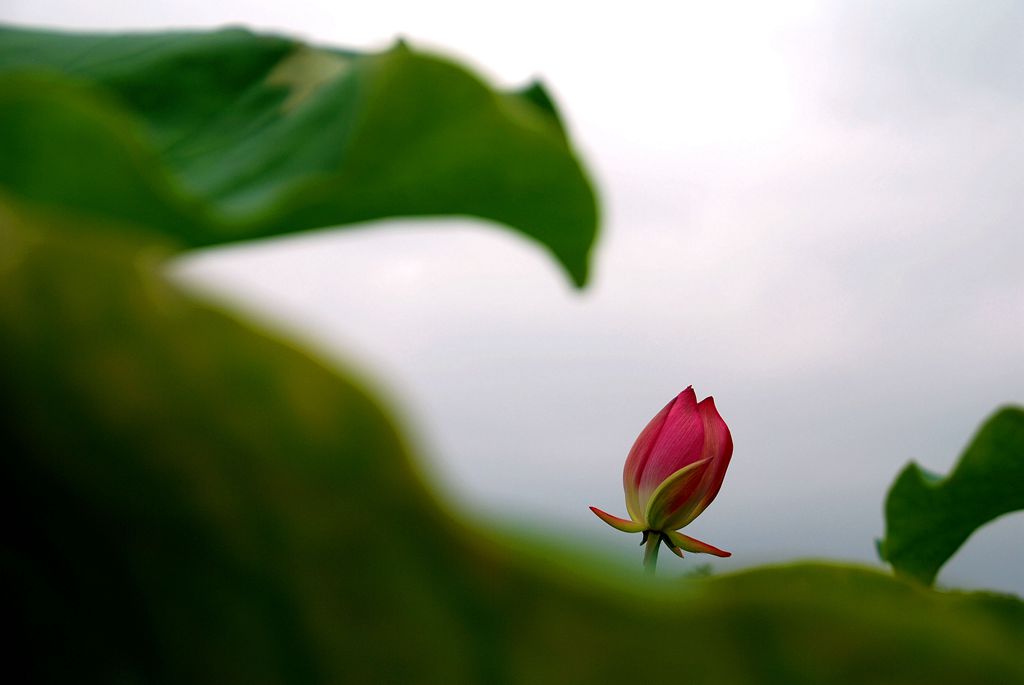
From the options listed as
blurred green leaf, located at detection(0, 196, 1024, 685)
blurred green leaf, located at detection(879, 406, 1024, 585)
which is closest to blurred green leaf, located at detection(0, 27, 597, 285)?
blurred green leaf, located at detection(0, 196, 1024, 685)

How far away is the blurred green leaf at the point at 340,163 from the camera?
0.30 metres

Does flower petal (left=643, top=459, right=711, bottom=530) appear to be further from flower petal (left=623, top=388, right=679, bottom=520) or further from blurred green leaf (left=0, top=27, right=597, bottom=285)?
blurred green leaf (left=0, top=27, right=597, bottom=285)

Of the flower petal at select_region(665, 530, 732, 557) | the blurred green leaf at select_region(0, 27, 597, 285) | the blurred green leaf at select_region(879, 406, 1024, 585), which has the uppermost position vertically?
the blurred green leaf at select_region(879, 406, 1024, 585)

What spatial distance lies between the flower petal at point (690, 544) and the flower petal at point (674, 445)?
0.04 m

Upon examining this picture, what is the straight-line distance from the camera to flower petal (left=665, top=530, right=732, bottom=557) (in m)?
1.02

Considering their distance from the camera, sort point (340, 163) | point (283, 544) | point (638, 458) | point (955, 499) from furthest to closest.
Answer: point (638, 458) → point (955, 499) → point (340, 163) → point (283, 544)

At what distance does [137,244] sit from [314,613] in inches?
3.0

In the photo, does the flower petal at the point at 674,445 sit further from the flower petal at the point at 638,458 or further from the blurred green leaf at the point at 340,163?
the blurred green leaf at the point at 340,163

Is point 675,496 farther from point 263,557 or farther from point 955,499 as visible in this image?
point 263,557

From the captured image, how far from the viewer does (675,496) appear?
1.01 m

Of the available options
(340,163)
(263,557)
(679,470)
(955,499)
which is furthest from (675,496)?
(263,557)

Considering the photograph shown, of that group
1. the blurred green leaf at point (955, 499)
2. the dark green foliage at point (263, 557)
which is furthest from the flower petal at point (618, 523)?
the dark green foliage at point (263, 557)

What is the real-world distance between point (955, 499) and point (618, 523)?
32 centimetres

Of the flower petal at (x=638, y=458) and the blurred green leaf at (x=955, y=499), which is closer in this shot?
the blurred green leaf at (x=955, y=499)
